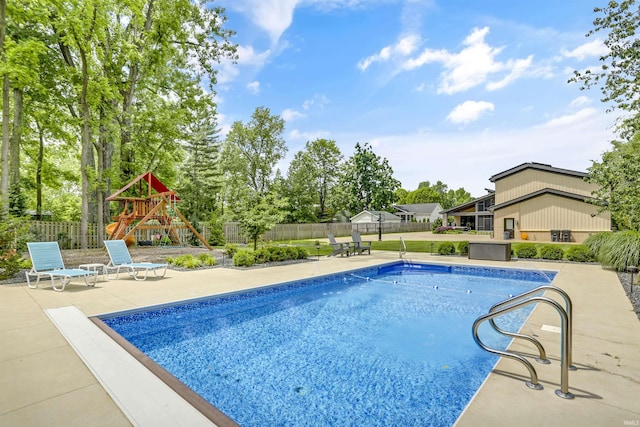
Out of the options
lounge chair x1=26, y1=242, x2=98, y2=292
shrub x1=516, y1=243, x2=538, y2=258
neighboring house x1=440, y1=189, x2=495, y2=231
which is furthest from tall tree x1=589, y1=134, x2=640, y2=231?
neighboring house x1=440, y1=189, x2=495, y2=231

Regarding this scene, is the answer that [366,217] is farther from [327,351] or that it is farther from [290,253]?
[327,351]

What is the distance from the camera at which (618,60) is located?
8492mm

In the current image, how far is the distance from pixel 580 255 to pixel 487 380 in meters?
13.3

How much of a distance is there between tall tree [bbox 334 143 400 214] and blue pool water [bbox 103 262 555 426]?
125 ft

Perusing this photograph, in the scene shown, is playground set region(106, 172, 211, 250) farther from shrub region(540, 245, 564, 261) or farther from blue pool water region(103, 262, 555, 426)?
shrub region(540, 245, 564, 261)

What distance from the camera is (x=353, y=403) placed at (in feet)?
12.0

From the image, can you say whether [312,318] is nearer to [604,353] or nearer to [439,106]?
[604,353]

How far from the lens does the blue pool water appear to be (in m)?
3.59

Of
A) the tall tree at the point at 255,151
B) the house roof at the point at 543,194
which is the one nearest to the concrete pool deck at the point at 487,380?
the house roof at the point at 543,194

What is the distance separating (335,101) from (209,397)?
79.6ft

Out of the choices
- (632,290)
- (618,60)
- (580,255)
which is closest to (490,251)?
(580,255)

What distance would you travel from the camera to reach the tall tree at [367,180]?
4666 centimetres

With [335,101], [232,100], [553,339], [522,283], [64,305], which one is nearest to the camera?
[553,339]

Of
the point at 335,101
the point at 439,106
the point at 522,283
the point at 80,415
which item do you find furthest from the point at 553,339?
the point at 335,101
